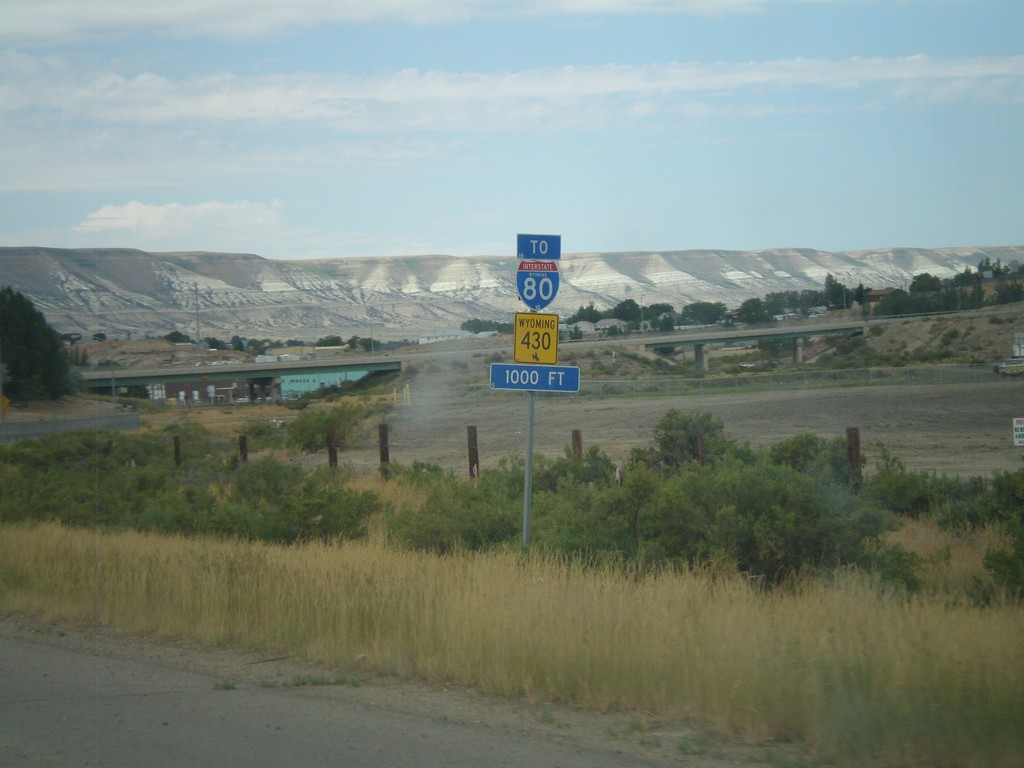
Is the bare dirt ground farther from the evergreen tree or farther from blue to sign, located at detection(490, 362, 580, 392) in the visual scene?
blue to sign, located at detection(490, 362, 580, 392)

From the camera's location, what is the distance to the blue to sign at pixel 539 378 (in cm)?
1087

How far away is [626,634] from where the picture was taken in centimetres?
761

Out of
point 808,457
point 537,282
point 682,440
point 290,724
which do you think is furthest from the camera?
point 682,440

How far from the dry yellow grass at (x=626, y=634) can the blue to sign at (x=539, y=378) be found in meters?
1.91

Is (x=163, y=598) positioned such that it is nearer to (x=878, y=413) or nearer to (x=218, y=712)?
(x=218, y=712)

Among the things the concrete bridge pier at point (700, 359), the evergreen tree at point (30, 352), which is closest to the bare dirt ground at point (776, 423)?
the concrete bridge pier at point (700, 359)

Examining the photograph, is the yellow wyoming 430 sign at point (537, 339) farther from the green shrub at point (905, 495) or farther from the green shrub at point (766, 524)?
the green shrub at point (905, 495)

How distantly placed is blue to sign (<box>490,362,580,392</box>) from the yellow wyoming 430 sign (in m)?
0.13

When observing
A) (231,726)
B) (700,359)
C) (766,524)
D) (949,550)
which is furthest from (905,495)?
(700,359)

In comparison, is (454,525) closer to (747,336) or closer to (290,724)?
(290,724)

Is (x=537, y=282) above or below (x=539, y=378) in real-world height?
above

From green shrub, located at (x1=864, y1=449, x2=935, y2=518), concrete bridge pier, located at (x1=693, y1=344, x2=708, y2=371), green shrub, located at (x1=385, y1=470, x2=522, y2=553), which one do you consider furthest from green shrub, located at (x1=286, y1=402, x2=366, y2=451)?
green shrub, located at (x1=385, y1=470, x2=522, y2=553)

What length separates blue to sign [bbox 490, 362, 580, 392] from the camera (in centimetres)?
1087

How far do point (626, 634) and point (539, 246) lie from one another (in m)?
5.06
